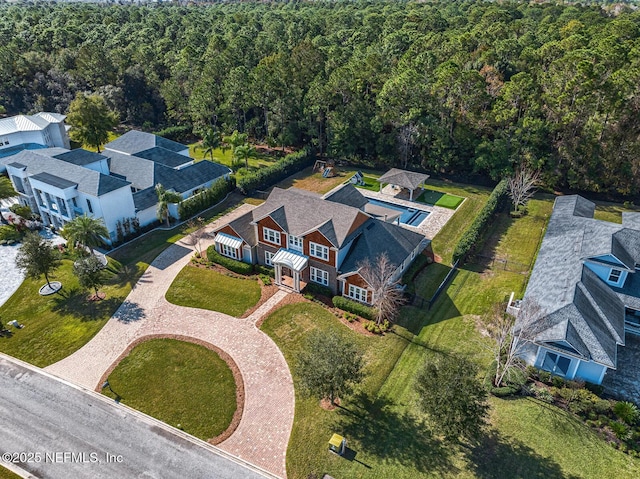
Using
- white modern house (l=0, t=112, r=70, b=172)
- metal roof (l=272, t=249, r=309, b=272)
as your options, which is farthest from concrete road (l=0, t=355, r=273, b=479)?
white modern house (l=0, t=112, r=70, b=172)

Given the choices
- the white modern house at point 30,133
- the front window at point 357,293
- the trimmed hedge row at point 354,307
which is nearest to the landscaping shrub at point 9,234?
the white modern house at point 30,133

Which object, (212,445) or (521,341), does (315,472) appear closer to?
(212,445)

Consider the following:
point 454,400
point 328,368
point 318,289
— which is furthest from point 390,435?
point 318,289

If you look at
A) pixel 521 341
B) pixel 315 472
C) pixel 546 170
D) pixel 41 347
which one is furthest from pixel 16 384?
pixel 546 170

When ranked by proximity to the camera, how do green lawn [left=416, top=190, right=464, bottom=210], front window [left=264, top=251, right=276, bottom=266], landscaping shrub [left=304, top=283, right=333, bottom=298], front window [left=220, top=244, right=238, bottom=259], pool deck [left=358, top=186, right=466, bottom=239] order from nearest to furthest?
1. landscaping shrub [left=304, top=283, right=333, bottom=298]
2. front window [left=264, top=251, right=276, bottom=266]
3. front window [left=220, top=244, right=238, bottom=259]
4. pool deck [left=358, top=186, right=466, bottom=239]
5. green lawn [left=416, top=190, right=464, bottom=210]

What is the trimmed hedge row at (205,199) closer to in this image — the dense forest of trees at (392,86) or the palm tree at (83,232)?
the palm tree at (83,232)

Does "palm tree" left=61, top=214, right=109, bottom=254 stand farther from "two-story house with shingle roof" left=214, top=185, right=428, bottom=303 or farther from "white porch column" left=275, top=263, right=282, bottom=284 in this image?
"white porch column" left=275, top=263, right=282, bottom=284
